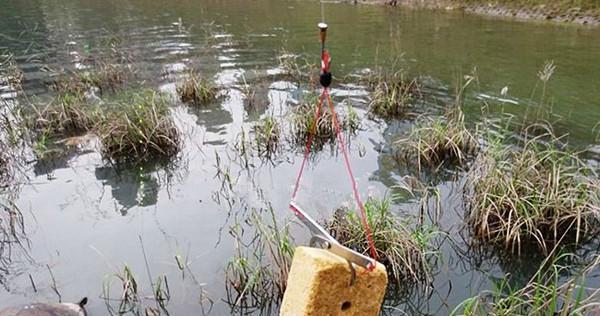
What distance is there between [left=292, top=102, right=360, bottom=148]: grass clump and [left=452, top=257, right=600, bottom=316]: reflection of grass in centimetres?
359

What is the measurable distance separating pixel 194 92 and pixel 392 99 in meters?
3.56

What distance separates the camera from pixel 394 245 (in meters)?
4.02

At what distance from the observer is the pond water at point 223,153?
435 cm

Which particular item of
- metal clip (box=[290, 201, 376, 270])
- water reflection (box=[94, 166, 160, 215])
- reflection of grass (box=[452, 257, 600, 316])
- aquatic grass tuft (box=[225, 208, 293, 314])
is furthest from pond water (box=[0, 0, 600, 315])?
metal clip (box=[290, 201, 376, 270])

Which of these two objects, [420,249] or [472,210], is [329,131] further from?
[420,249]

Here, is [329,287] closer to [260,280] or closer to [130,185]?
[260,280]

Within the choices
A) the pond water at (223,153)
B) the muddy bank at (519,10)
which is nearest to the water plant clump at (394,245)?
the pond water at (223,153)

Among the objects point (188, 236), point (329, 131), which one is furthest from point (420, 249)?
point (329, 131)

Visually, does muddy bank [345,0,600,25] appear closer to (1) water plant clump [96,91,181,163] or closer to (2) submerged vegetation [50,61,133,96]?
(2) submerged vegetation [50,61,133,96]

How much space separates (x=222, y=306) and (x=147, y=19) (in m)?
17.2

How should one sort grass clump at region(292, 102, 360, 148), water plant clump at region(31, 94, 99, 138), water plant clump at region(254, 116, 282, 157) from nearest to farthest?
water plant clump at region(254, 116, 282, 157), grass clump at region(292, 102, 360, 148), water plant clump at region(31, 94, 99, 138)

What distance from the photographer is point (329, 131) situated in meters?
7.24

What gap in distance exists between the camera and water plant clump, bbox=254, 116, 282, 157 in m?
6.71

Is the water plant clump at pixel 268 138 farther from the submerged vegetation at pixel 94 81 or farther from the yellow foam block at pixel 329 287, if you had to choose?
the yellow foam block at pixel 329 287
